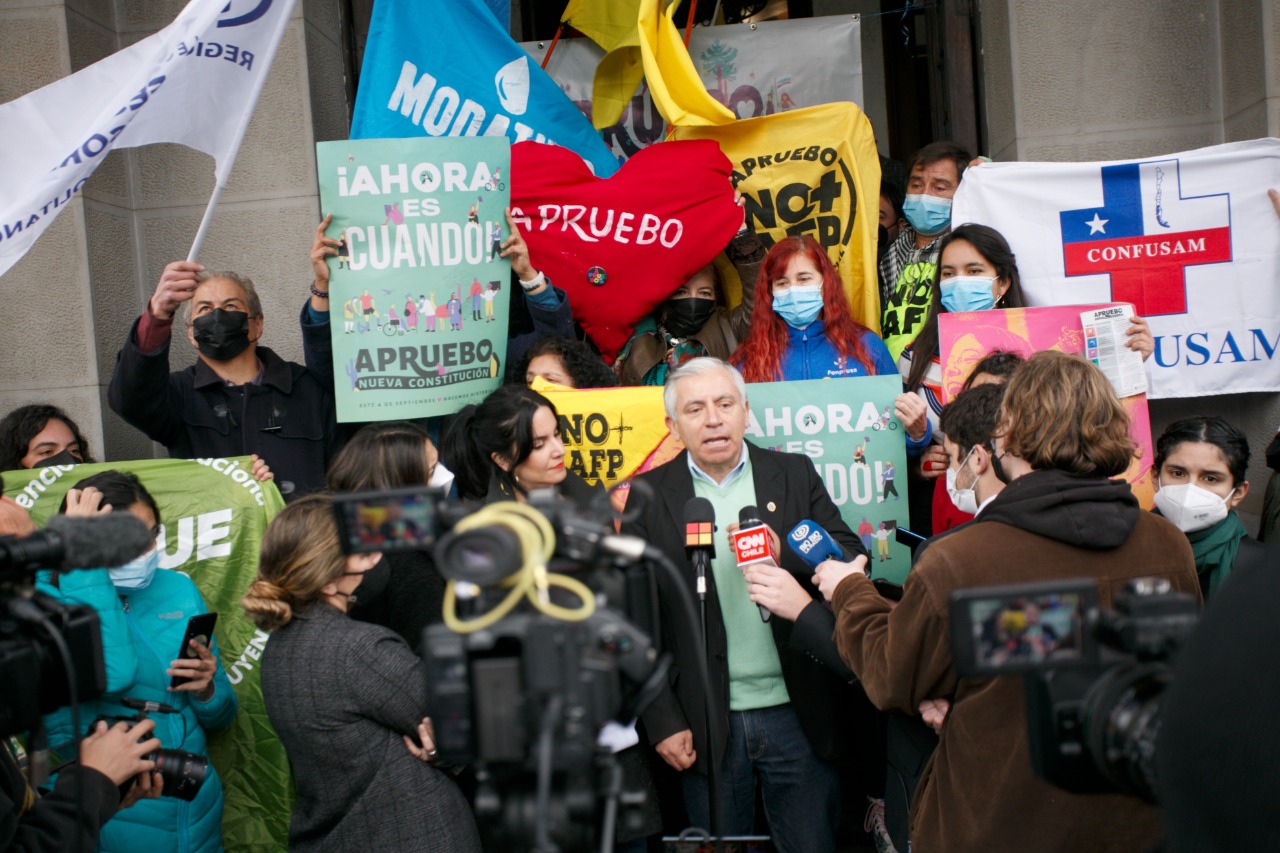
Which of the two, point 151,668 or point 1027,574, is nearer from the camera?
point 1027,574

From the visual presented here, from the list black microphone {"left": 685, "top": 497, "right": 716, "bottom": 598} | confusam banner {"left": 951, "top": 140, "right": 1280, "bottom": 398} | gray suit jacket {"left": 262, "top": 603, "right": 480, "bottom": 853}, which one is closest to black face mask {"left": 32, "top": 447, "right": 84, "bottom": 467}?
gray suit jacket {"left": 262, "top": 603, "right": 480, "bottom": 853}

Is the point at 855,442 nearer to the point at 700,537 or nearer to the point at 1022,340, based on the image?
the point at 1022,340

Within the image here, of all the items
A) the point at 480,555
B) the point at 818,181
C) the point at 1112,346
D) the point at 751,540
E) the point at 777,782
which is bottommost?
the point at 777,782

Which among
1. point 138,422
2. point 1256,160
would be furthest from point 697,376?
point 1256,160

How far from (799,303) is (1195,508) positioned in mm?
1591

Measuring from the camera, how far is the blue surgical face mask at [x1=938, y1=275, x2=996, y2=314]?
4.48 m

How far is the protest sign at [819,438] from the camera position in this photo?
4172mm

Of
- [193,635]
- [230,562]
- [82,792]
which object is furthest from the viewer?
[230,562]

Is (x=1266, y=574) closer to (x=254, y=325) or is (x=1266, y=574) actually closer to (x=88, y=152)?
(x=88, y=152)

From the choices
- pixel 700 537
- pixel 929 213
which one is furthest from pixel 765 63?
pixel 700 537

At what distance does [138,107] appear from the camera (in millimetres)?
3852

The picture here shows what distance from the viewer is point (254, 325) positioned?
4.55 metres

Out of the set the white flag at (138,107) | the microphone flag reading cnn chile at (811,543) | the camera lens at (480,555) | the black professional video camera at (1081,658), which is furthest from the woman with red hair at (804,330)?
the camera lens at (480,555)

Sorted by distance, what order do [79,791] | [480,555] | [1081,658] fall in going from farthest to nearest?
[79,791] → [1081,658] → [480,555]
